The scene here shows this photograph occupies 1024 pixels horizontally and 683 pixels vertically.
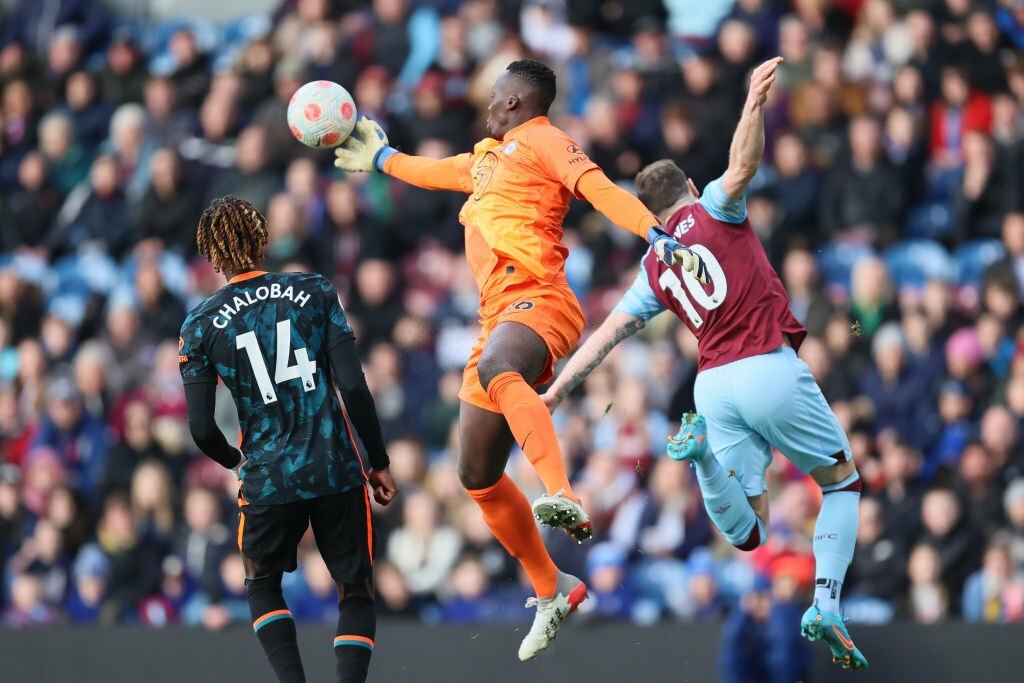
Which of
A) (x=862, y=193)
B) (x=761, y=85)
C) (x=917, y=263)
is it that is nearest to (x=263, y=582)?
(x=761, y=85)

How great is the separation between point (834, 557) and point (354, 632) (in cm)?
228

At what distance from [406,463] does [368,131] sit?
3.53m

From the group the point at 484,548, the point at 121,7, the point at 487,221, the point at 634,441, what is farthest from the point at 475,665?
the point at 121,7

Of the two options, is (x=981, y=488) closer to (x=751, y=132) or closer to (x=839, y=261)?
(x=839, y=261)

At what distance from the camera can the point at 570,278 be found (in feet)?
38.5

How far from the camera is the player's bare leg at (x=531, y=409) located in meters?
6.80

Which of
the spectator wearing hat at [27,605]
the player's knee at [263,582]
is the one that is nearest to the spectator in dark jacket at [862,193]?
the player's knee at [263,582]

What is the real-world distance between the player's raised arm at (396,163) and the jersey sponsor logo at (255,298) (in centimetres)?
124

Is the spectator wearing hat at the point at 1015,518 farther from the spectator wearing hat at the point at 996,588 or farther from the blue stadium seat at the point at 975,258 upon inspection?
the blue stadium seat at the point at 975,258

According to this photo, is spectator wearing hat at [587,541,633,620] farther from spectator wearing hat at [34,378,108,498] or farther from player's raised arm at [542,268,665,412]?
spectator wearing hat at [34,378,108,498]

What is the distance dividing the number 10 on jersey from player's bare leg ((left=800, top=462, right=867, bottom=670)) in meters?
2.52

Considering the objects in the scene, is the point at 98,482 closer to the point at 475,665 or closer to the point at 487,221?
the point at 475,665

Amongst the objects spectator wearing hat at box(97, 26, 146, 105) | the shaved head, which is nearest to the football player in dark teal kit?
the shaved head

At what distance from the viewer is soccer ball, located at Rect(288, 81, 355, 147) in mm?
8055
